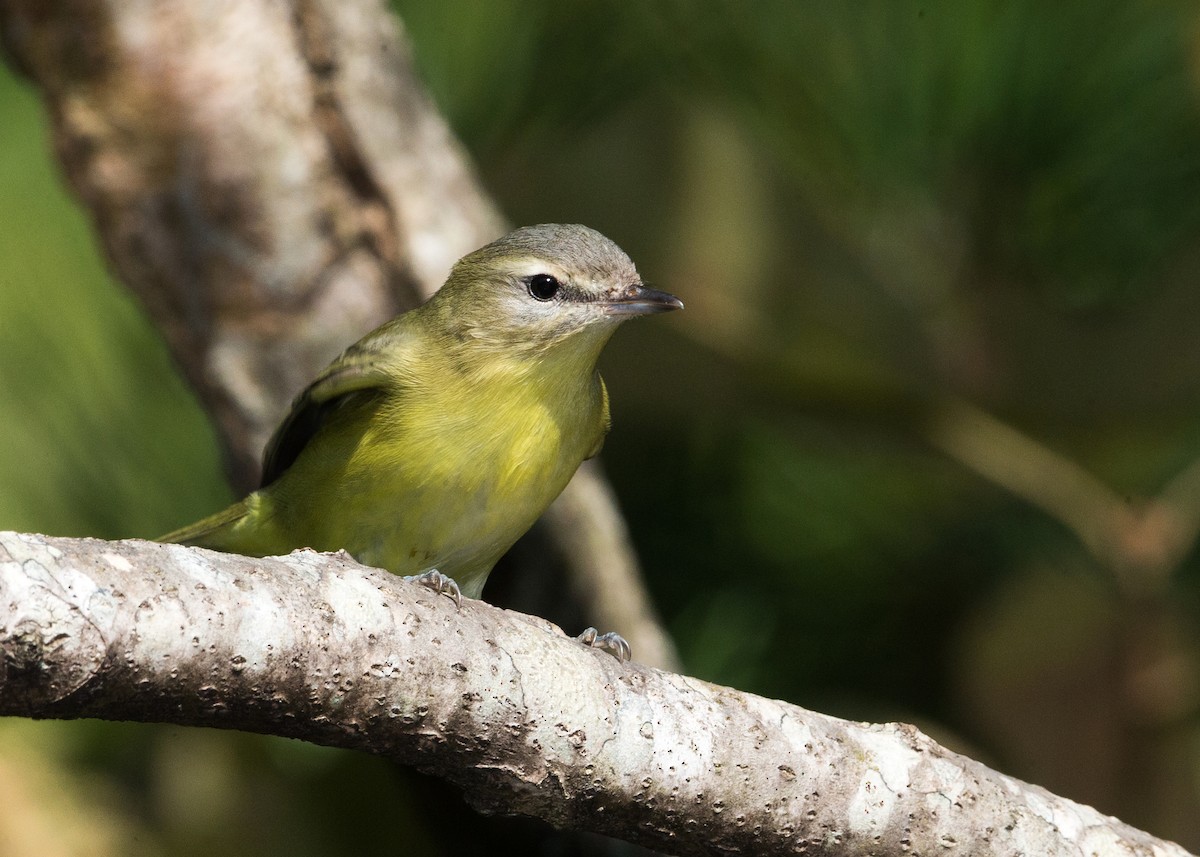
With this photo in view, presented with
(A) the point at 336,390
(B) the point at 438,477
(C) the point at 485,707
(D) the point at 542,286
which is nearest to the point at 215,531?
(A) the point at 336,390

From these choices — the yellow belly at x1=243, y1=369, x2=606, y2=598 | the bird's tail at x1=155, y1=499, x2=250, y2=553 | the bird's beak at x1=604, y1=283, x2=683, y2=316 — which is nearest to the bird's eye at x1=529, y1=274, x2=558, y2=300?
the bird's beak at x1=604, y1=283, x2=683, y2=316

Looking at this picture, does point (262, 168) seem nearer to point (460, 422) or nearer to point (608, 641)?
point (460, 422)

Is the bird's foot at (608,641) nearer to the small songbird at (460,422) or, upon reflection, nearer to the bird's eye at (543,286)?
the small songbird at (460,422)

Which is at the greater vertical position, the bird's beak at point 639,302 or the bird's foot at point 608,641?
the bird's beak at point 639,302

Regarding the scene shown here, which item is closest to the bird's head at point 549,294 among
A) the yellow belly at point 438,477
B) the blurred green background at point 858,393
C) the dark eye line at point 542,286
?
the dark eye line at point 542,286

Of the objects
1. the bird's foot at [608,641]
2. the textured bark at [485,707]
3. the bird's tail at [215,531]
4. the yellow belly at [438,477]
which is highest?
the yellow belly at [438,477]

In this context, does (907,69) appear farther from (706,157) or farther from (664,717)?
(664,717)
